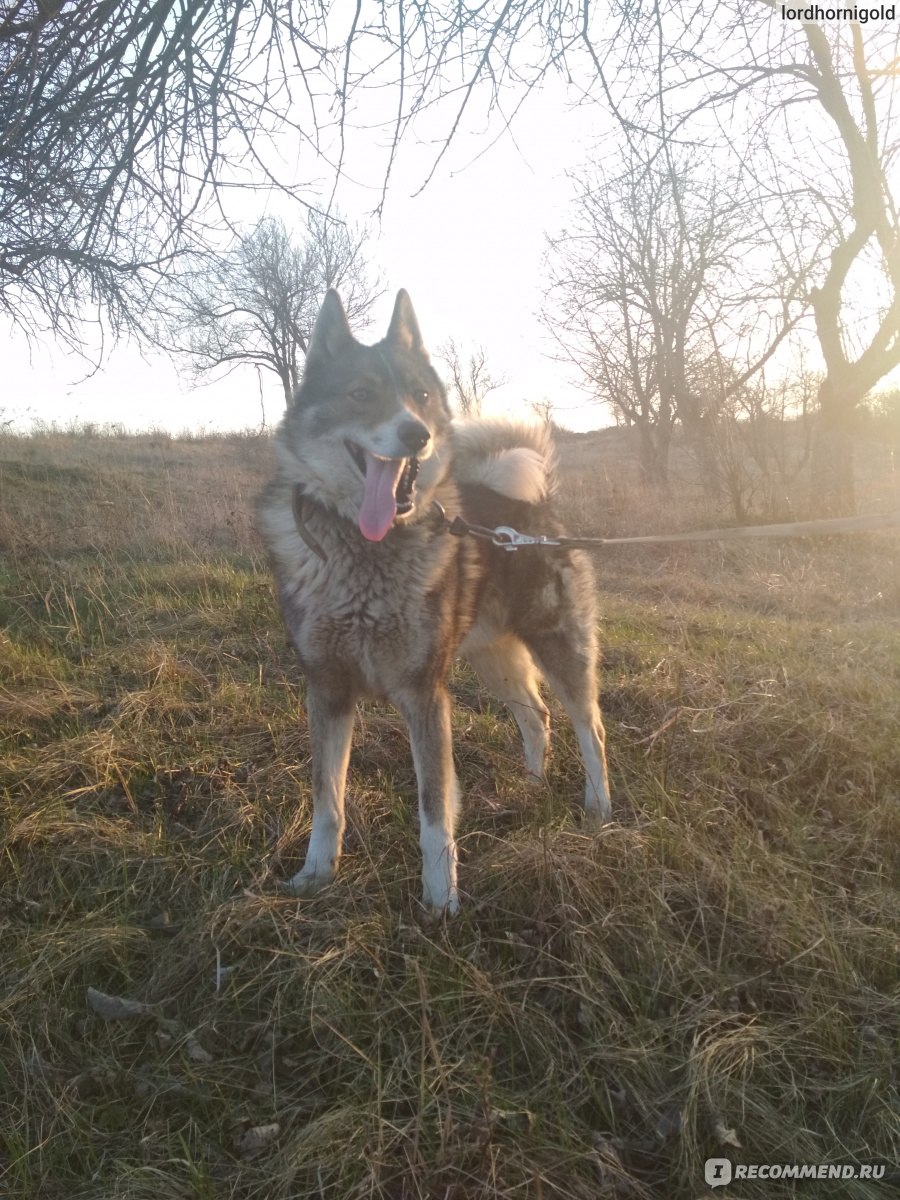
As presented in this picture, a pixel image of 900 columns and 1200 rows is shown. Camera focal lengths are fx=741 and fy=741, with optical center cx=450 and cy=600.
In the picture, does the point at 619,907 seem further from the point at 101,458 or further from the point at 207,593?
the point at 101,458

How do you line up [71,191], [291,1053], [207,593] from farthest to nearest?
1. [207,593]
2. [71,191]
3. [291,1053]

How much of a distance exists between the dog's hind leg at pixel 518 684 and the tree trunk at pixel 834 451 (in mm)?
9368

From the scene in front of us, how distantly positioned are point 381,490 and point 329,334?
2.51ft

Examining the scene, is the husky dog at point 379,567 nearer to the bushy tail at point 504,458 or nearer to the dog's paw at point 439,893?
the dog's paw at point 439,893

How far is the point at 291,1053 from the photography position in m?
1.85

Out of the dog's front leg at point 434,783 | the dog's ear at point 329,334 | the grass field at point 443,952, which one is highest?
the dog's ear at point 329,334

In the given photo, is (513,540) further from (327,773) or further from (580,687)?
(327,773)

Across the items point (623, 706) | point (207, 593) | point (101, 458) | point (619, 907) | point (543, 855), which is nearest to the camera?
point (619, 907)

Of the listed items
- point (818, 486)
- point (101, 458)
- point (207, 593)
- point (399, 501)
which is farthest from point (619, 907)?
point (101, 458)

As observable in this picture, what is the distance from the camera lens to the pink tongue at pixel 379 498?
256 centimetres

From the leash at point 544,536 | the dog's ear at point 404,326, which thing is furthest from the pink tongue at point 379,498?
the dog's ear at point 404,326

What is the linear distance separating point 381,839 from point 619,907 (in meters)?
0.93

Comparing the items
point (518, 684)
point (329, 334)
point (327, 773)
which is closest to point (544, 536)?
point (518, 684)

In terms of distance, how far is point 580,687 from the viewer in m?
3.27
